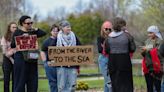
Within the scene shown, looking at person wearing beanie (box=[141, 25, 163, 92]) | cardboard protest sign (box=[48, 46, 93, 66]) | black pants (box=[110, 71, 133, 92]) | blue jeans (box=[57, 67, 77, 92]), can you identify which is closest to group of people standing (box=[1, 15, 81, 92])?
Result: blue jeans (box=[57, 67, 77, 92])

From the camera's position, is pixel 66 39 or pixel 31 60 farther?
pixel 66 39

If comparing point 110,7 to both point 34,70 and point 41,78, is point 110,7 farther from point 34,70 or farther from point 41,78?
point 34,70

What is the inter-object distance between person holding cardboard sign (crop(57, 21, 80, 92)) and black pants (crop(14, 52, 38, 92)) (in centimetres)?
70

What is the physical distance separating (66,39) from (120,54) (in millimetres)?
1829

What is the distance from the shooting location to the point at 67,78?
1234 centimetres

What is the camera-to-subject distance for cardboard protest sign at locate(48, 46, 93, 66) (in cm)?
1242

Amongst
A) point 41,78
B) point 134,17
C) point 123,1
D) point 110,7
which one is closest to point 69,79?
point 41,78

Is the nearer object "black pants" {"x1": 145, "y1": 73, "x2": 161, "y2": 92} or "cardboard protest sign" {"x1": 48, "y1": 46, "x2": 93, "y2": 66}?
"black pants" {"x1": 145, "y1": 73, "x2": 161, "y2": 92}

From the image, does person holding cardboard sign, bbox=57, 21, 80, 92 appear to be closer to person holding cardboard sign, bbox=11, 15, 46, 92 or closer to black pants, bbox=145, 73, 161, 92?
person holding cardboard sign, bbox=11, 15, 46, 92

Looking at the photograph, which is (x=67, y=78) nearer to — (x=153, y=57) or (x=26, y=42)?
(x=26, y=42)

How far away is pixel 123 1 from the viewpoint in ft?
154


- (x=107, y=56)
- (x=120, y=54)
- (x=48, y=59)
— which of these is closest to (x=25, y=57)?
(x=48, y=59)

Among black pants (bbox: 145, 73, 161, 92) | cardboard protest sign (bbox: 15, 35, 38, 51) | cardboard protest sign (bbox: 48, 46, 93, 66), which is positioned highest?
cardboard protest sign (bbox: 15, 35, 38, 51)

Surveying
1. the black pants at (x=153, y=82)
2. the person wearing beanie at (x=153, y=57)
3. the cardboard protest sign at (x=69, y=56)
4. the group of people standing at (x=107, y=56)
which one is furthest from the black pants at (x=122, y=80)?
the cardboard protest sign at (x=69, y=56)
